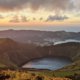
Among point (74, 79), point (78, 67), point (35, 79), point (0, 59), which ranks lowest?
point (35, 79)

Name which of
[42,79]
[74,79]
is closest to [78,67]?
[74,79]

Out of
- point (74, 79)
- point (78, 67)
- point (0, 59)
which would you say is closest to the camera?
point (74, 79)

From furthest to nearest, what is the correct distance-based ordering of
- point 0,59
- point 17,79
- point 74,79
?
point 0,59
point 74,79
point 17,79

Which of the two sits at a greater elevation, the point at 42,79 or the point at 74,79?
the point at 74,79

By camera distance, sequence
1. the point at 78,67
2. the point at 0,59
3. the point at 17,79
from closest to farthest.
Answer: the point at 17,79
the point at 78,67
the point at 0,59

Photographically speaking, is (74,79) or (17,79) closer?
(17,79)

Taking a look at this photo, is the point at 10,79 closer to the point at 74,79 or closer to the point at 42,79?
the point at 42,79

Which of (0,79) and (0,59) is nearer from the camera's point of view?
(0,79)

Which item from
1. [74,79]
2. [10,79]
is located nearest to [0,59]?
[74,79]

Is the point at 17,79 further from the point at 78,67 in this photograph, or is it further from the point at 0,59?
the point at 0,59
